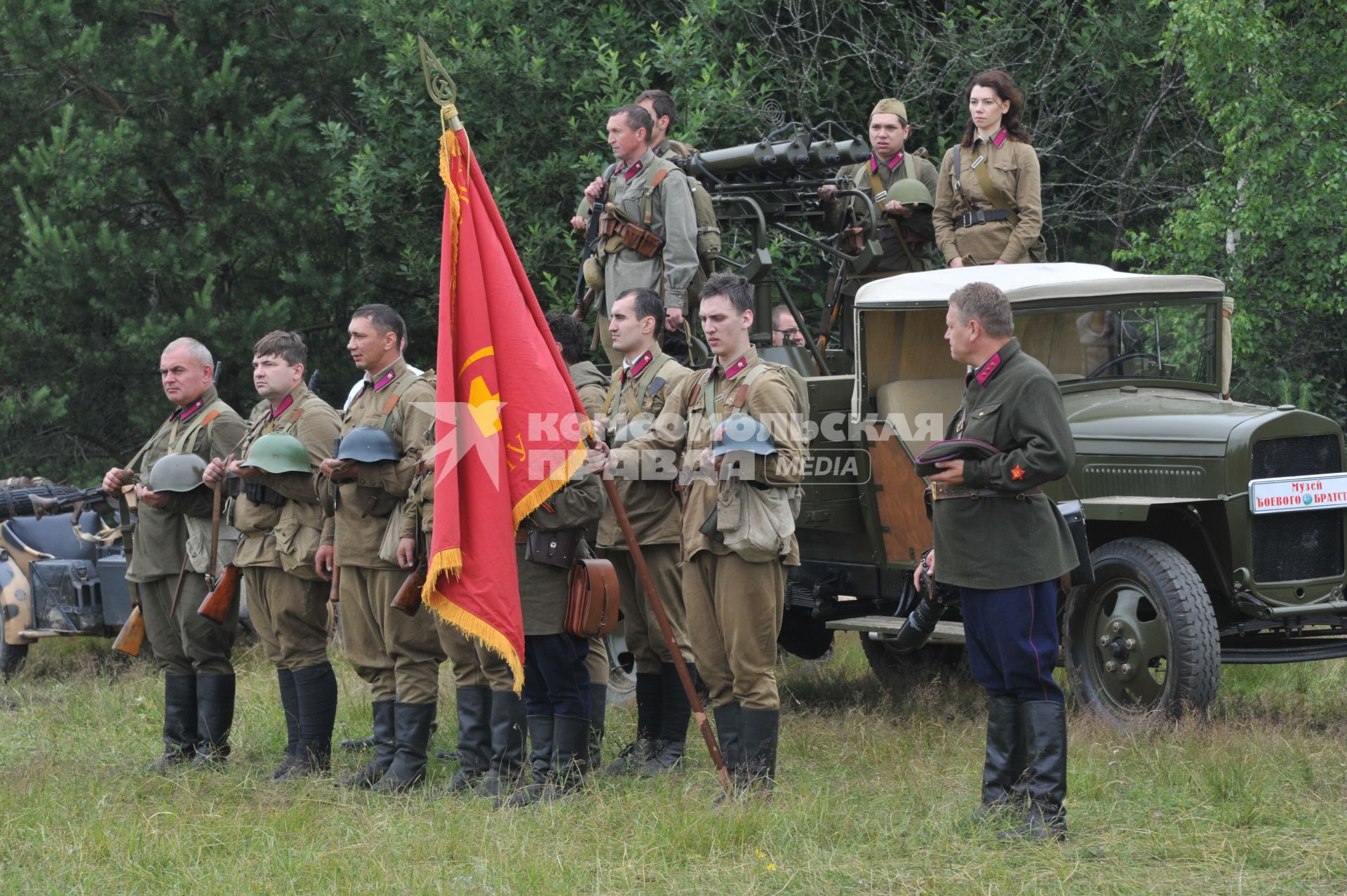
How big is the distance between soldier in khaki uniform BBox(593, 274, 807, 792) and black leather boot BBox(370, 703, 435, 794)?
1303mm

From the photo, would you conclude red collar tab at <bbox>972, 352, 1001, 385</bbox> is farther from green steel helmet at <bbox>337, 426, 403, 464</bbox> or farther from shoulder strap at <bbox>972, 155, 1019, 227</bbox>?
shoulder strap at <bbox>972, 155, 1019, 227</bbox>

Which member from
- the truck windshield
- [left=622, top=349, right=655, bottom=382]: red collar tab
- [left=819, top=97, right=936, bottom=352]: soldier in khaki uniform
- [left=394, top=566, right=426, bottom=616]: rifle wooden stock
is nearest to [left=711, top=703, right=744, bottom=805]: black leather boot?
[left=394, top=566, right=426, bottom=616]: rifle wooden stock

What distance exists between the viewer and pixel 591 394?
272 inches

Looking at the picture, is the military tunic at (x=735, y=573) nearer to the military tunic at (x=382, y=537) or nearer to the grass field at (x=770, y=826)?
the grass field at (x=770, y=826)

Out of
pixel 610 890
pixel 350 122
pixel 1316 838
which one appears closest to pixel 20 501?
pixel 610 890

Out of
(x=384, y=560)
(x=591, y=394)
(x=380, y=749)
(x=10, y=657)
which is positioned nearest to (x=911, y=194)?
(x=591, y=394)

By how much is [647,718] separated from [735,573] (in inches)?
55.2

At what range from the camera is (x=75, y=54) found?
13391 mm

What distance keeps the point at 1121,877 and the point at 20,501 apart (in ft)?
19.7

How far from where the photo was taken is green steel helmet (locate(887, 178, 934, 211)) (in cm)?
865

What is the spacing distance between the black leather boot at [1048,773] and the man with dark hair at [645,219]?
3040 millimetres

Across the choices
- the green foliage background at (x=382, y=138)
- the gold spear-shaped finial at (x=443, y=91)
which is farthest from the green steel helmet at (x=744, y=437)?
the green foliage background at (x=382, y=138)

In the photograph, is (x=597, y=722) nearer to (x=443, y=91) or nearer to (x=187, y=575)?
(x=187, y=575)

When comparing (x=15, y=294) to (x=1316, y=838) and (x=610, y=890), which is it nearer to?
(x=610, y=890)
